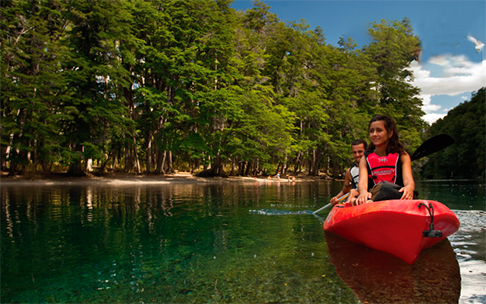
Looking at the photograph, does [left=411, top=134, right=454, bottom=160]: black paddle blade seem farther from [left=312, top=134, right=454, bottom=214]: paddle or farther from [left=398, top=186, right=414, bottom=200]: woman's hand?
[left=398, top=186, right=414, bottom=200]: woman's hand

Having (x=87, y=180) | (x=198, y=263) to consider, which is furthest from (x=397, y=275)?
(x=87, y=180)

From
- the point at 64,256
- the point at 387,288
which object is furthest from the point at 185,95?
the point at 387,288

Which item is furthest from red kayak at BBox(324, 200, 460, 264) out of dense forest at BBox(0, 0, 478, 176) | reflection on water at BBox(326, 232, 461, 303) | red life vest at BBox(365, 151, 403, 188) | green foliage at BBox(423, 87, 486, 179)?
green foliage at BBox(423, 87, 486, 179)

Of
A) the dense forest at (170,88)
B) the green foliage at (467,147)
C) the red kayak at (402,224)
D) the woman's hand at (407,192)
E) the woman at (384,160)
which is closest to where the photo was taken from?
the red kayak at (402,224)

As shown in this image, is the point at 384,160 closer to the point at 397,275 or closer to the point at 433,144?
the point at 433,144

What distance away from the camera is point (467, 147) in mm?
53656

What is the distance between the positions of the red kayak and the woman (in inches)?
14.9

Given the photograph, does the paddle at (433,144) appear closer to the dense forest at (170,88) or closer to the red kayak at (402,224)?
the red kayak at (402,224)

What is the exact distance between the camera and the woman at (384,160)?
495 cm

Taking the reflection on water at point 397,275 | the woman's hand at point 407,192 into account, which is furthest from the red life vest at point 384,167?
the reflection on water at point 397,275

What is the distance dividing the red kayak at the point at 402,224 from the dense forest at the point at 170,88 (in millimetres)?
22259

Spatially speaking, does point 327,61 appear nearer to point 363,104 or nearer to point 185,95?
point 363,104

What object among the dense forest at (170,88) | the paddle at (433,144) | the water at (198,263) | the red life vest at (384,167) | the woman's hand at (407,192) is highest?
the dense forest at (170,88)

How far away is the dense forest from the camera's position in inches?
924
